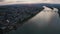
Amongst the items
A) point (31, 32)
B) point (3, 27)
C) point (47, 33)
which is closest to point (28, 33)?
point (31, 32)

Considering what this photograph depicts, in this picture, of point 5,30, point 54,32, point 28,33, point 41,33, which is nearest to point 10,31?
point 5,30

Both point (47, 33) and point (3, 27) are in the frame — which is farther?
point (3, 27)

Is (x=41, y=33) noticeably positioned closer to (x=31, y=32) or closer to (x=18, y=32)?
(x=31, y=32)

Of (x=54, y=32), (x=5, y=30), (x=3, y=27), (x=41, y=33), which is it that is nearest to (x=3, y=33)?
(x=5, y=30)

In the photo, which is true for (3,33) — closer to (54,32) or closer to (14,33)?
(14,33)

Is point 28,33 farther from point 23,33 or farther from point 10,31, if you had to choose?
point 10,31

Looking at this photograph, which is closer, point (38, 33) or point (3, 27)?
point (38, 33)

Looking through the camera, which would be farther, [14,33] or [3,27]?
[3,27]
